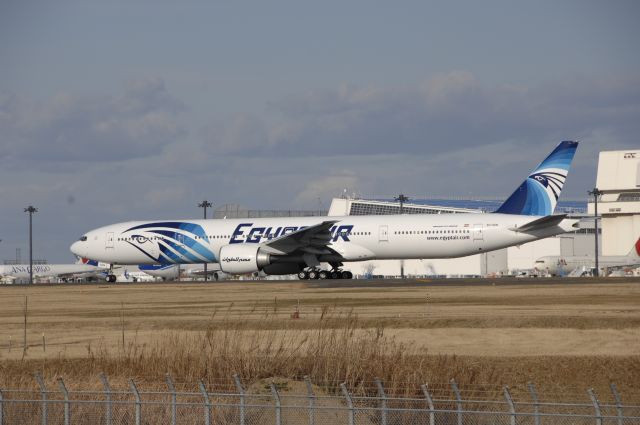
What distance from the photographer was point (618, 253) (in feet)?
326

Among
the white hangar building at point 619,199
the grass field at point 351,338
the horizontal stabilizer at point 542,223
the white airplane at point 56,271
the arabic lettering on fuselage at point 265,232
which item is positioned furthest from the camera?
the white airplane at point 56,271

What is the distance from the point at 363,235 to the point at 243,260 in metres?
6.99

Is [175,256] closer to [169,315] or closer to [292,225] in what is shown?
[292,225]

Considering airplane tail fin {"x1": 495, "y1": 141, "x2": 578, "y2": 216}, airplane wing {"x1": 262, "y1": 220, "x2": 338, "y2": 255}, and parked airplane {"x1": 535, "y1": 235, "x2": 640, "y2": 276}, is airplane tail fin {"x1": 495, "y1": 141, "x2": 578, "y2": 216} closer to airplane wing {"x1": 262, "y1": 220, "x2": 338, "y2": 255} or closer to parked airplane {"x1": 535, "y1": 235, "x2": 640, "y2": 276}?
airplane wing {"x1": 262, "y1": 220, "x2": 338, "y2": 255}

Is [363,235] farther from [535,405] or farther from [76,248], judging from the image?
[535,405]

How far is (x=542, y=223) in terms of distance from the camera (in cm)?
5150

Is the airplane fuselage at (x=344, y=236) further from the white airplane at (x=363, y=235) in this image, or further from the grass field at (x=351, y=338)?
the grass field at (x=351, y=338)

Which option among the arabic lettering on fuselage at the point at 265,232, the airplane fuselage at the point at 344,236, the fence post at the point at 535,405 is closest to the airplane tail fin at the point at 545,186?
the airplane fuselage at the point at 344,236

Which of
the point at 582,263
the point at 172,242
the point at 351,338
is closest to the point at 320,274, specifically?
the point at 172,242

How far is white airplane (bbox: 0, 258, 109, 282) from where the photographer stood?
117 meters

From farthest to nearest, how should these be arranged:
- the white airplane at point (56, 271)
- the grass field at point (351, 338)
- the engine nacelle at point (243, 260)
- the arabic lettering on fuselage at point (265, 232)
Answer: the white airplane at point (56, 271), the arabic lettering on fuselage at point (265, 232), the engine nacelle at point (243, 260), the grass field at point (351, 338)

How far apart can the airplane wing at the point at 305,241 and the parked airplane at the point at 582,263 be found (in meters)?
40.2

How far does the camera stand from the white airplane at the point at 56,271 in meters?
117

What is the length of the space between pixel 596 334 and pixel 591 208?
266 ft
